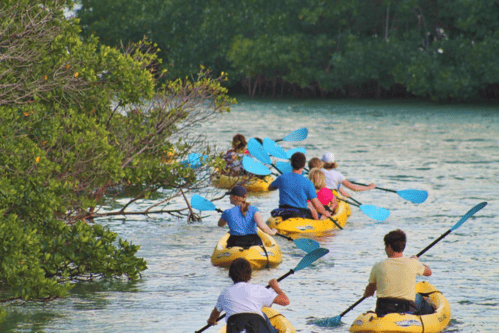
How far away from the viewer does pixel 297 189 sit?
460 inches

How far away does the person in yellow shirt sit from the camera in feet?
23.2

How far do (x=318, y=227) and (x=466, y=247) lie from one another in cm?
206

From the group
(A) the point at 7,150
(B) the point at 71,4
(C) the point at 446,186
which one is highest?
(B) the point at 71,4

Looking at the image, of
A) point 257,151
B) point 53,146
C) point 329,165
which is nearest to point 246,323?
point 53,146

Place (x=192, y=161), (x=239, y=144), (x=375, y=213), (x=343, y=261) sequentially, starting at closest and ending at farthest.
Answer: (x=343, y=261)
(x=192, y=161)
(x=375, y=213)
(x=239, y=144)

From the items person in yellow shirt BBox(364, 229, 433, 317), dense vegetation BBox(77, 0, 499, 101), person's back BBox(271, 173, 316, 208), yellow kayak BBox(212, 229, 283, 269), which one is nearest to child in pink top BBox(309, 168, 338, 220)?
person's back BBox(271, 173, 316, 208)

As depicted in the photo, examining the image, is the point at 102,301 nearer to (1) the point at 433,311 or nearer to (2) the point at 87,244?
(2) the point at 87,244

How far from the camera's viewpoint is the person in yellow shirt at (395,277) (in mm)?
7059

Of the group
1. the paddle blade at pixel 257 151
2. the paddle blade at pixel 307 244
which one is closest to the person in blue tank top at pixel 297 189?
the paddle blade at pixel 257 151

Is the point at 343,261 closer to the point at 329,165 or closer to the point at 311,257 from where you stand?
the point at 329,165

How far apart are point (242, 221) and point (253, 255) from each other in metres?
0.44

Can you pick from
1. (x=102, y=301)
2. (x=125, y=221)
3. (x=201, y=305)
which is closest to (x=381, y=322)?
(x=201, y=305)

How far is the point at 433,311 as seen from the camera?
7.79 m

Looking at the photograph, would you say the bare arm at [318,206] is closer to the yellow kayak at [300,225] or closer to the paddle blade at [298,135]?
the yellow kayak at [300,225]
